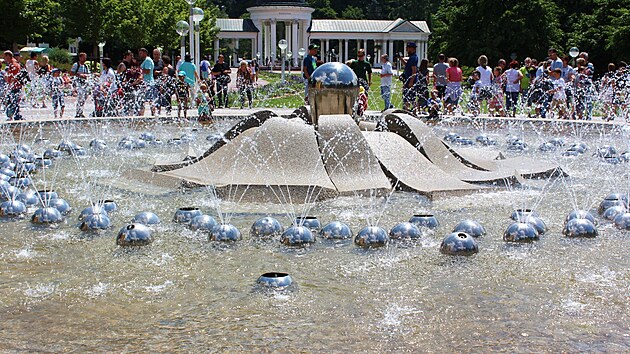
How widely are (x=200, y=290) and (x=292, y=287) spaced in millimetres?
624

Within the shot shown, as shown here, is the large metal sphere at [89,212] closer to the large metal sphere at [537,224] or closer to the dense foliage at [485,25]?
the large metal sphere at [537,224]

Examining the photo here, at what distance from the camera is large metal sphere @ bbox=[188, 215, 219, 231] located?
7.07 metres

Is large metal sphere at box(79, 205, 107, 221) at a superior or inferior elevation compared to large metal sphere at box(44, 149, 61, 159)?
superior

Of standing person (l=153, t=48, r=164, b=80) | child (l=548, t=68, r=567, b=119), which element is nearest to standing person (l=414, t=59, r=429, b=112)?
child (l=548, t=68, r=567, b=119)

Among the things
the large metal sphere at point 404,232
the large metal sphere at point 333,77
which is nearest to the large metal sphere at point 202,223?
the large metal sphere at point 404,232

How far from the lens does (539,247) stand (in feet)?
21.4

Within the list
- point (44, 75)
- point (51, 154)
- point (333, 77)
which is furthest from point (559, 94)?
point (44, 75)

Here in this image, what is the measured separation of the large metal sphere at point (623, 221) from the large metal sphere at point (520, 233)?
3.19 feet

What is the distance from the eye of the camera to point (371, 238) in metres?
6.52

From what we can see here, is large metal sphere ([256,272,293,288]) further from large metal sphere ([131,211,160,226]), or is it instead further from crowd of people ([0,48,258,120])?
crowd of people ([0,48,258,120])

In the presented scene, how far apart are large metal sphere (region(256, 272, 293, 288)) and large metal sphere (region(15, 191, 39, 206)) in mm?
3624

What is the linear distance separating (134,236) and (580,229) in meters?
3.81

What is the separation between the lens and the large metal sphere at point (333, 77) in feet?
32.4

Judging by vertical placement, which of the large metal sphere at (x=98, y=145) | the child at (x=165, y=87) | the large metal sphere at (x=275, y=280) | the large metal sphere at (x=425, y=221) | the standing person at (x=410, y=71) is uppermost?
the standing person at (x=410, y=71)
